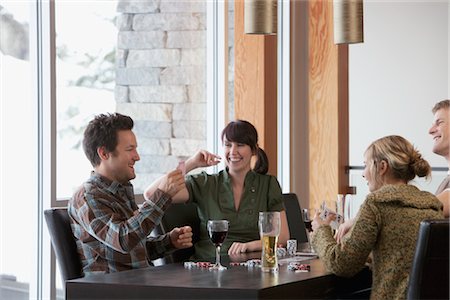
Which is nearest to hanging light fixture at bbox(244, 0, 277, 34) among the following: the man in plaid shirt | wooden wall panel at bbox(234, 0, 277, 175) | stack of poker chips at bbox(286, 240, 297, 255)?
the man in plaid shirt

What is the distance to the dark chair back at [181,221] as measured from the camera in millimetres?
3769

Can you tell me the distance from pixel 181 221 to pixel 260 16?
→ 3.06 ft

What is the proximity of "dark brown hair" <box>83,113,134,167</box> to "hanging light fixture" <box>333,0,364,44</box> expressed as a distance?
51.2 inches

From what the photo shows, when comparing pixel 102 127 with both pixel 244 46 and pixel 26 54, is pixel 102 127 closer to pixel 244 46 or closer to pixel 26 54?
pixel 26 54

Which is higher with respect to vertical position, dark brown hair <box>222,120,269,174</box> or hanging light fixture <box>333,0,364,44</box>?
hanging light fixture <box>333,0,364,44</box>

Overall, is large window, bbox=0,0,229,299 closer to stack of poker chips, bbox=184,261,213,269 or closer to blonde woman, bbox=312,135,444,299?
stack of poker chips, bbox=184,261,213,269

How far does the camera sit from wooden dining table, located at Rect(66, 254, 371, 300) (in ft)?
8.59

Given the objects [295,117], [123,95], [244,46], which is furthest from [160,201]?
[295,117]

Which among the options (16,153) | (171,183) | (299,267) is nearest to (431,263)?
(299,267)

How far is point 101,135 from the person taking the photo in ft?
10.9

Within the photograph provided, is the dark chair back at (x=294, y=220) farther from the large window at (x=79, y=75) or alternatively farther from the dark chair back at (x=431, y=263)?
the dark chair back at (x=431, y=263)

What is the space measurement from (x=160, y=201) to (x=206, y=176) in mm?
896

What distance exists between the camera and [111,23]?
16.2ft

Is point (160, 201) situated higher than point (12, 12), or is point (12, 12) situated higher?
point (12, 12)
